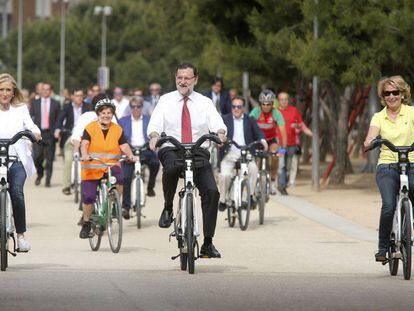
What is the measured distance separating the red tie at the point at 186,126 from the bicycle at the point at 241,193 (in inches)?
211

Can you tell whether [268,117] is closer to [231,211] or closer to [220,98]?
[231,211]

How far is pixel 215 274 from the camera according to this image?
12.4 m

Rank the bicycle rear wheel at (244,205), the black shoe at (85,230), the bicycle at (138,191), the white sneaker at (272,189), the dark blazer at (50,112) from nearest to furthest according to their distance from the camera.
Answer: the black shoe at (85,230), the bicycle rear wheel at (244,205), the bicycle at (138,191), the white sneaker at (272,189), the dark blazer at (50,112)

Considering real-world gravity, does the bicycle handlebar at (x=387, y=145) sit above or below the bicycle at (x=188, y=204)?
above

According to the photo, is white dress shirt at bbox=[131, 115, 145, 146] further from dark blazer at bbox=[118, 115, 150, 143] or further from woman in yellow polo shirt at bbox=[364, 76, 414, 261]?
woman in yellow polo shirt at bbox=[364, 76, 414, 261]

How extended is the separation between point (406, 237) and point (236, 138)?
7526mm

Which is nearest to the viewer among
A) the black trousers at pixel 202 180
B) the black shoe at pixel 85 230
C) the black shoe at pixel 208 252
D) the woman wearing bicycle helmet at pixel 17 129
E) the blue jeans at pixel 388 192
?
the blue jeans at pixel 388 192

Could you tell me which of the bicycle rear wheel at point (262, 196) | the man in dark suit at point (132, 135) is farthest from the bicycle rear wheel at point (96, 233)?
the bicycle rear wheel at point (262, 196)

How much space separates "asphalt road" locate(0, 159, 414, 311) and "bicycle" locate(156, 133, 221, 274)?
25cm

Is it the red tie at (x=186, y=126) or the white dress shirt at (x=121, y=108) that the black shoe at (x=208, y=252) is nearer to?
the red tie at (x=186, y=126)

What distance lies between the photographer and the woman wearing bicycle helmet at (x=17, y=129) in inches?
504

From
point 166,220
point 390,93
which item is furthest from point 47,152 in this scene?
point 390,93

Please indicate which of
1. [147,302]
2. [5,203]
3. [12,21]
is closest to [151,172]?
[5,203]

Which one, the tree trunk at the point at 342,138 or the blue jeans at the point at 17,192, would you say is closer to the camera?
the blue jeans at the point at 17,192
